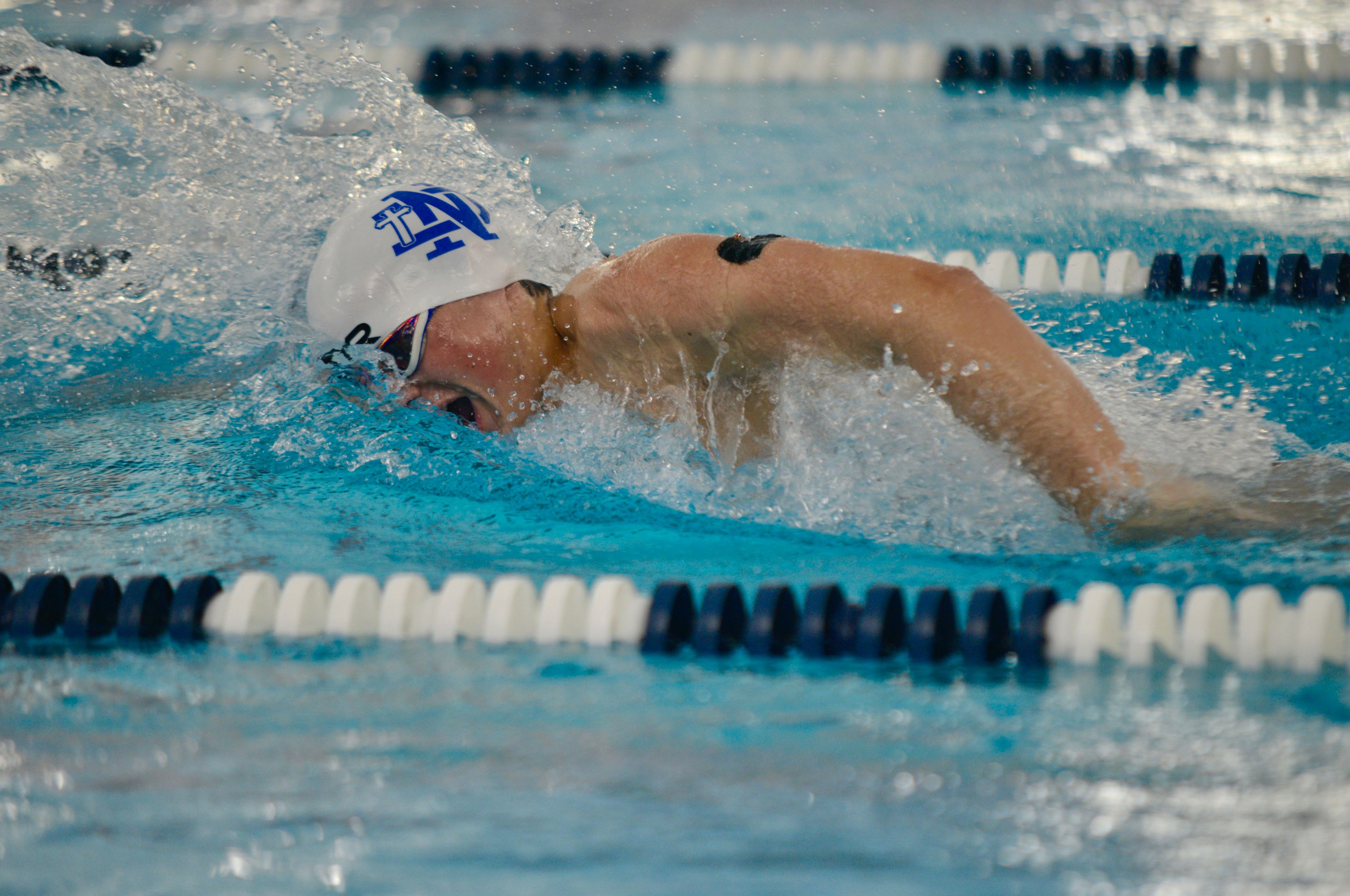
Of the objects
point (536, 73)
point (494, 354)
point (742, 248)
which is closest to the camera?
point (742, 248)

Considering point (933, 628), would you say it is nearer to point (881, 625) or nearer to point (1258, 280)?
point (881, 625)

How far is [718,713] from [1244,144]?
3573mm

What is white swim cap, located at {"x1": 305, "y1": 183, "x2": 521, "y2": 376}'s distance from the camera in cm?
233

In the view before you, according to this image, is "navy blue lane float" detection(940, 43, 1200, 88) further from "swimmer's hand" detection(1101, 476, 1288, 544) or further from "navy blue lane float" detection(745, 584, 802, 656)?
"navy blue lane float" detection(745, 584, 802, 656)

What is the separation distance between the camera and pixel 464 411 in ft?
7.89

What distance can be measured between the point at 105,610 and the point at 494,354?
2.56 ft

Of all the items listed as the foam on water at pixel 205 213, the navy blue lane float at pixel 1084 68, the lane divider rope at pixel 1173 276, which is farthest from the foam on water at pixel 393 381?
the navy blue lane float at pixel 1084 68

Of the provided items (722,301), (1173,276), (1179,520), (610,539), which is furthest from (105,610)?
(1173,276)

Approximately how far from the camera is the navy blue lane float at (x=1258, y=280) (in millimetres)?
2934

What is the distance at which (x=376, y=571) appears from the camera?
2.07 metres

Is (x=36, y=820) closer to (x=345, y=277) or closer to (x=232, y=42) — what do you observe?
(x=345, y=277)

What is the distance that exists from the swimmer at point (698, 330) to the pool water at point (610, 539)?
77mm

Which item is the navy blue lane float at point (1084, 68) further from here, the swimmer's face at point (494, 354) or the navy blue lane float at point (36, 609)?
the navy blue lane float at point (36, 609)

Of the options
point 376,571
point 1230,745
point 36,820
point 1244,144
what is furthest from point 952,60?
point 36,820
